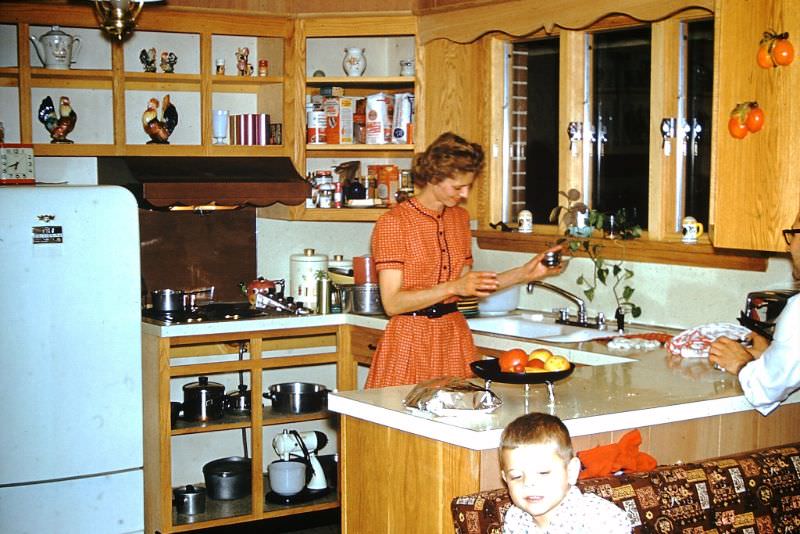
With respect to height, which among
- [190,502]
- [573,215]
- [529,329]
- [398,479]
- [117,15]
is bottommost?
[190,502]

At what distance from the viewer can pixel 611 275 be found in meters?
4.68

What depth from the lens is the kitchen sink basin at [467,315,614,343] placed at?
15.0ft

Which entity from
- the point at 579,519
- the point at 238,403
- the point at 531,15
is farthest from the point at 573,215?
the point at 579,519

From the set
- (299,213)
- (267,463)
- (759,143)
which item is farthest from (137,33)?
(759,143)

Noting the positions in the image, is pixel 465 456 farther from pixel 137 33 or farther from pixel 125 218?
pixel 137 33

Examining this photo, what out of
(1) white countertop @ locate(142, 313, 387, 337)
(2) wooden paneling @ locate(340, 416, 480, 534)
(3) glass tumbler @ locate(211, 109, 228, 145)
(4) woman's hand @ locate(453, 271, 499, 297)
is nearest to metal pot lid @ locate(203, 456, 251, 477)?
(1) white countertop @ locate(142, 313, 387, 337)

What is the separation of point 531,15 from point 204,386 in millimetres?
2148

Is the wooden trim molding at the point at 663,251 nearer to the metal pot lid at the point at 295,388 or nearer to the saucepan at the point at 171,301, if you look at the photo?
the metal pot lid at the point at 295,388

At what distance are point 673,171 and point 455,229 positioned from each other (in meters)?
1.03

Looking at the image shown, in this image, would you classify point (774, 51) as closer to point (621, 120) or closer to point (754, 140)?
point (754, 140)

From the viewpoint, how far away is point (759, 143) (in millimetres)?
3498

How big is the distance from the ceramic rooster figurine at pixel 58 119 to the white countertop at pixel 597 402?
2532 millimetres

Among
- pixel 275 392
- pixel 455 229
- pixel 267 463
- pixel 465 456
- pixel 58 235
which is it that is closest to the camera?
pixel 465 456

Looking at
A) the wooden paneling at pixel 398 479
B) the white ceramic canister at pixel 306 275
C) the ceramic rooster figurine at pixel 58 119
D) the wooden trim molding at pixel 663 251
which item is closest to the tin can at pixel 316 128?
the white ceramic canister at pixel 306 275
